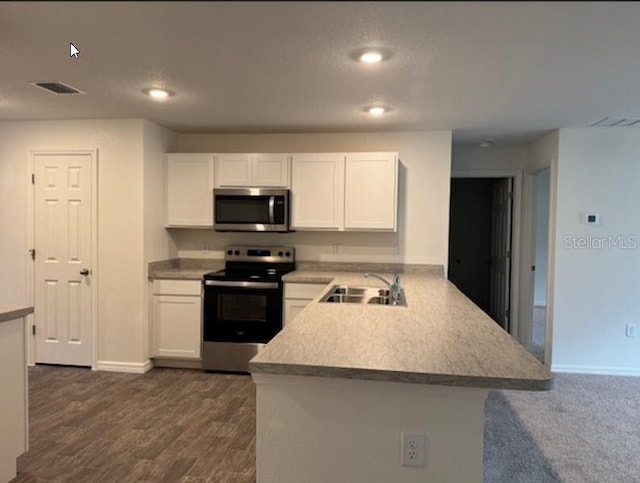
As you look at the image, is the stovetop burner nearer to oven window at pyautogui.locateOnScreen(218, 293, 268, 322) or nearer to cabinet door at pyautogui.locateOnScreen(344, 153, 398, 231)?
oven window at pyautogui.locateOnScreen(218, 293, 268, 322)

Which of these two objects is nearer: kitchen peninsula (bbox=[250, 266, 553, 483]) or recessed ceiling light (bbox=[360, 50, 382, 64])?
kitchen peninsula (bbox=[250, 266, 553, 483])

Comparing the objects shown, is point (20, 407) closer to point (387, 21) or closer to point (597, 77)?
point (387, 21)

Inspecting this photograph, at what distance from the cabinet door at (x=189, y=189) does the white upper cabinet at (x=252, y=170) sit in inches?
4.7

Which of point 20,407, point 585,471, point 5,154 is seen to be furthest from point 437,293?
point 5,154

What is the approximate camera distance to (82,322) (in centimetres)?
417

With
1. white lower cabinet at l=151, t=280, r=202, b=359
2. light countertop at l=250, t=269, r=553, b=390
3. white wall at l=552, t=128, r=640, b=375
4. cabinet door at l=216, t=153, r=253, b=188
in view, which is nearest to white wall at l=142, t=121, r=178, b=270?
white lower cabinet at l=151, t=280, r=202, b=359

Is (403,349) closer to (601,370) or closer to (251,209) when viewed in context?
(251,209)

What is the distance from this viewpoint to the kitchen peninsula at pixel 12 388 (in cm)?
226

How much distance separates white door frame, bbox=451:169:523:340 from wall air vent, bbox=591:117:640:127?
4.19ft

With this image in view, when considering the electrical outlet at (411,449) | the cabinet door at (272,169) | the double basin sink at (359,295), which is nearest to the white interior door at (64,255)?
the cabinet door at (272,169)

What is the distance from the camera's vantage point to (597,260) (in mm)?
4184

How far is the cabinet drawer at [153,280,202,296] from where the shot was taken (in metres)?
4.13

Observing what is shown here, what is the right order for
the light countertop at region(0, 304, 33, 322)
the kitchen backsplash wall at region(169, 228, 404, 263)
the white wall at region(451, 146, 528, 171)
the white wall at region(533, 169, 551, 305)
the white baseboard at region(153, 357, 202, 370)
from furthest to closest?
the white wall at region(533, 169, 551, 305), the white wall at region(451, 146, 528, 171), the kitchen backsplash wall at region(169, 228, 404, 263), the white baseboard at region(153, 357, 202, 370), the light countertop at region(0, 304, 33, 322)

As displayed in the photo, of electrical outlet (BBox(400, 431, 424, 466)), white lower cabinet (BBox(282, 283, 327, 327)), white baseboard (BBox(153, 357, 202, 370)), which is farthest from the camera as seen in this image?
white baseboard (BBox(153, 357, 202, 370))
